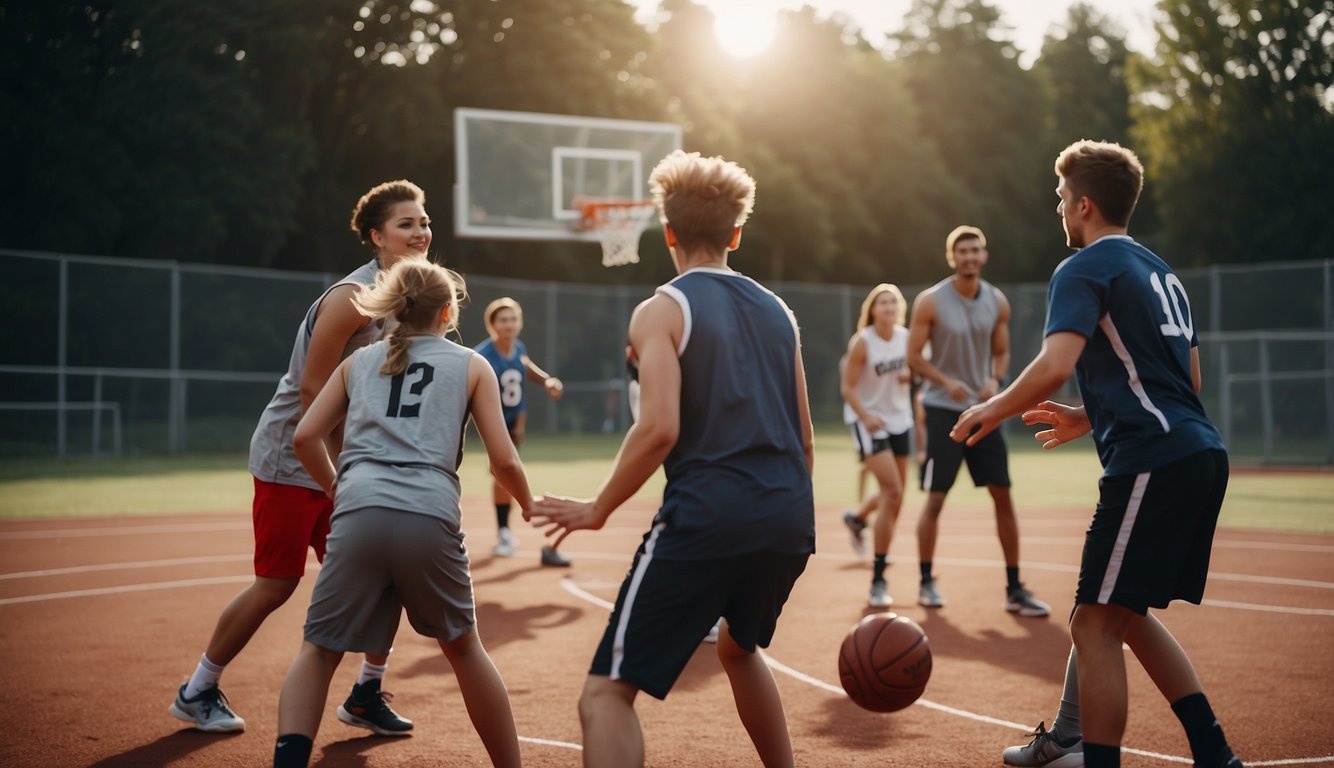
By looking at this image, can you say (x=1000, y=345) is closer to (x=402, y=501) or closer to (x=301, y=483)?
(x=301, y=483)

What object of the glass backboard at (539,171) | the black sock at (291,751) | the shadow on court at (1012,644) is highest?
the glass backboard at (539,171)

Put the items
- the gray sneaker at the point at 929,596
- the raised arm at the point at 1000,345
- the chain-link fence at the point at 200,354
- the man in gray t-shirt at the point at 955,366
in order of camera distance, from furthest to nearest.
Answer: the chain-link fence at the point at 200,354
the raised arm at the point at 1000,345
the gray sneaker at the point at 929,596
the man in gray t-shirt at the point at 955,366

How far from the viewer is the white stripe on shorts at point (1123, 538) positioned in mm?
4219

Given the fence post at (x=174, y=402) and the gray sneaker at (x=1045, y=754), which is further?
the fence post at (x=174, y=402)

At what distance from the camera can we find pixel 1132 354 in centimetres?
429

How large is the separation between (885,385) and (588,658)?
3916 millimetres

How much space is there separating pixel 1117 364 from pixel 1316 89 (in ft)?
147

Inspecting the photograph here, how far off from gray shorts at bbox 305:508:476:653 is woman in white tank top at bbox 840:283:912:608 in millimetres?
5426

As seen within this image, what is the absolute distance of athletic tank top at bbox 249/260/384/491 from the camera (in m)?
5.30

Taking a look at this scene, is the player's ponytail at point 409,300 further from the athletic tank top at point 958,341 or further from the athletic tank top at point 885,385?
the athletic tank top at point 885,385

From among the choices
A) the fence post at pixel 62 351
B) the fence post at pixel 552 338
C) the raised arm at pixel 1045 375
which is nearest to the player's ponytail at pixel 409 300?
the raised arm at pixel 1045 375

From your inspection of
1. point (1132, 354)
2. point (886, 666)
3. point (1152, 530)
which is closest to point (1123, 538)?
point (1152, 530)

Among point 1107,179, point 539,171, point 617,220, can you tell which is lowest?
point 1107,179

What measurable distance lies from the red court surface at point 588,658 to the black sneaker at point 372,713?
11 centimetres
